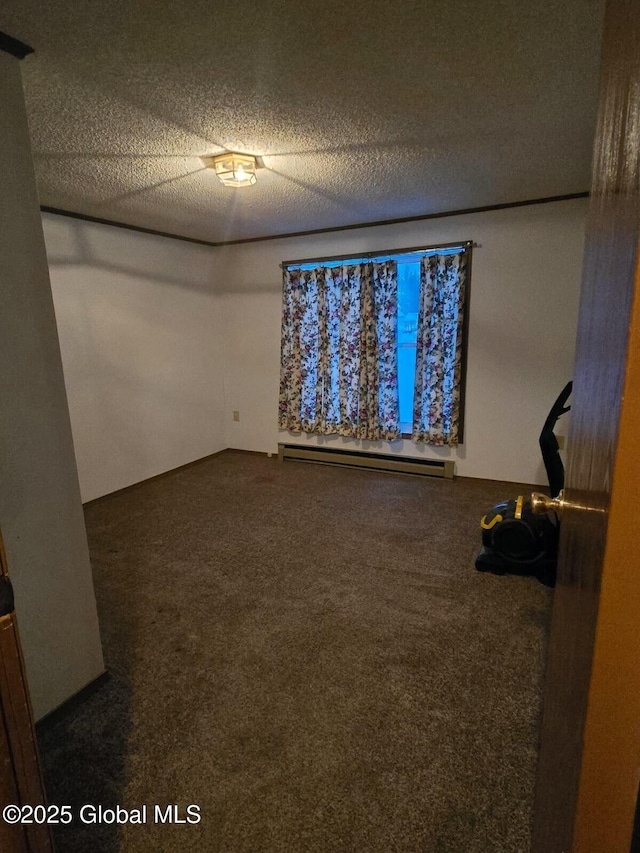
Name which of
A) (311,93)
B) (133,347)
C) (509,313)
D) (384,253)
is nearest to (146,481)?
(133,347)

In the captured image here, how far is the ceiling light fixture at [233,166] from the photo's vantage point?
227 centimetres

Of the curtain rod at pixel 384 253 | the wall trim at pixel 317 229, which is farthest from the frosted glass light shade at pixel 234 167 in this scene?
the curtain rod at pixel 384 253

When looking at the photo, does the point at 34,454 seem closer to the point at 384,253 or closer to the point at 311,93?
the point at 311,93

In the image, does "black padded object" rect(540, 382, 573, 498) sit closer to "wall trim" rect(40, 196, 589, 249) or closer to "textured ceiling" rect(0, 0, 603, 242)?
"textured ceiling" rect(0, 0, 603, 242)

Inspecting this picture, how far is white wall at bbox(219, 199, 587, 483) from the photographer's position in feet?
10.7

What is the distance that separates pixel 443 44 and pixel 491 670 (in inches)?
91.1

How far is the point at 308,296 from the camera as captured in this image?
422cm

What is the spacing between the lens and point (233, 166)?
230 cm

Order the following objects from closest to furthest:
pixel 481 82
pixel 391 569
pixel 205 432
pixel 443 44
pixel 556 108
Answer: pixel 443 44, pixel 481 82, pixel 556 108, pixel 391 569, pixel 205 432

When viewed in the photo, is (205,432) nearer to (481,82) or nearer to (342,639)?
(342,639)

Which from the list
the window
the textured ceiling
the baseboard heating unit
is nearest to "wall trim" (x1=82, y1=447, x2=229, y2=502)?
the baseboard heating unit

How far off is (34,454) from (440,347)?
3.16 m

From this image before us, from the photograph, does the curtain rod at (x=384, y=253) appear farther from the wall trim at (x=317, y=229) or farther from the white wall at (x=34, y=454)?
the white wall at (x=34, y=454)

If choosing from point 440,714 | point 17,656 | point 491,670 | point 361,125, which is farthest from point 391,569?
point 361,125
